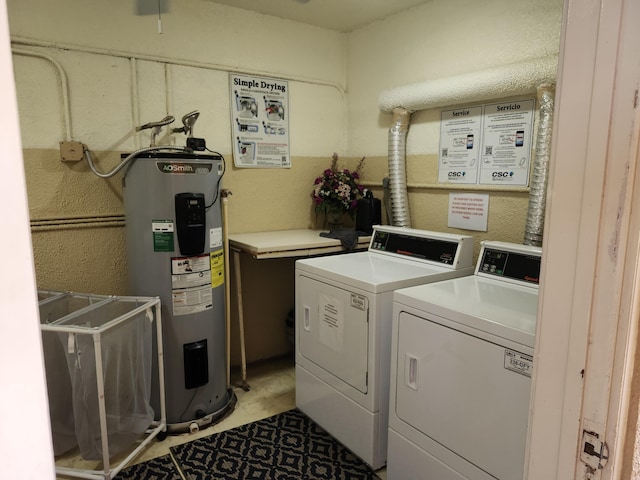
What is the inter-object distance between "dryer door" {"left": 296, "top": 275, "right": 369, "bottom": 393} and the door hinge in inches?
50.5

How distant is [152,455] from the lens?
2.18 m

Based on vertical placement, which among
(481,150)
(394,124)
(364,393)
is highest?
(394,124)

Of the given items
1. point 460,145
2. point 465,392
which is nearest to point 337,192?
point 460,145

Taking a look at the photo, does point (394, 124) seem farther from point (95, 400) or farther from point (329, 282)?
point (95, 400)

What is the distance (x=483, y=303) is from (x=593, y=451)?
3.42 ft

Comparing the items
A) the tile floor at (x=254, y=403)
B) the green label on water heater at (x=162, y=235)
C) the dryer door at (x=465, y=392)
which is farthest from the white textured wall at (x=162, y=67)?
the dryer door at (x=465, y=392)

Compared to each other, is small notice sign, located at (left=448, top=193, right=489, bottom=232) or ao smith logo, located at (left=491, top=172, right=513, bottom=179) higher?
ao smith logo, located at (left=491, top=172, right=513, bottom=179)

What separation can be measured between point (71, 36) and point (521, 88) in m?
2.38

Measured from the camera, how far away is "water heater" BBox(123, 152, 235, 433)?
7.14 feet

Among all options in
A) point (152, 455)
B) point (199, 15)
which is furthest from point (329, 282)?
point (199, 15)

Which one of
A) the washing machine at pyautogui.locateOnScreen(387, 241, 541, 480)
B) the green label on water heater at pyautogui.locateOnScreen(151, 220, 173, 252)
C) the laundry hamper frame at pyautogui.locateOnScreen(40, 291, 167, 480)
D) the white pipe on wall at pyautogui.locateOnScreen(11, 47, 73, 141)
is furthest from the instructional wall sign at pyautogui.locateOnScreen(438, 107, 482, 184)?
the white pipe on wall at pyautogui.locateOnScreen(11, 47, 73, 141)

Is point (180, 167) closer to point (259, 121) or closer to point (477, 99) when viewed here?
point (259, 121)

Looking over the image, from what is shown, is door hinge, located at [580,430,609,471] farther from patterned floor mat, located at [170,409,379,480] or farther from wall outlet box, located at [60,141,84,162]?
wall outlet box, located at [60,141,84,162]

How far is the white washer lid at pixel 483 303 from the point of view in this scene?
147 cm
